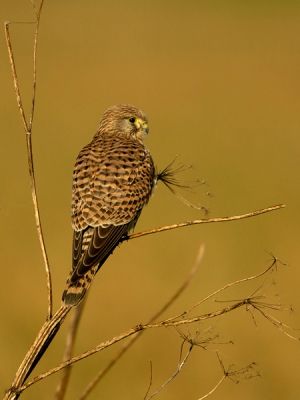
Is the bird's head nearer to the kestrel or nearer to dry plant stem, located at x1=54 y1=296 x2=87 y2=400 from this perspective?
the kestrel

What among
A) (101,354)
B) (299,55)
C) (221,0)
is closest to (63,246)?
(101,354)

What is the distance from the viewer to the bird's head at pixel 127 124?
4648 millimetres

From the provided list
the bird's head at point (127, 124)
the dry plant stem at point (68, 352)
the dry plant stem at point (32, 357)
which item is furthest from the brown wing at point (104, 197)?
the dry plant stem at point (68, 352)

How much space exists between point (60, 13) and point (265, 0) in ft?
40.3

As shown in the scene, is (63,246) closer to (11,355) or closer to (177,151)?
(11,355)

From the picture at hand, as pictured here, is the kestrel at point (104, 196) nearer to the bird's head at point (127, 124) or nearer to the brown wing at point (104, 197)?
the brown wing at point (104, 197)

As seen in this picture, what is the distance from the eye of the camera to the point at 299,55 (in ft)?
88.1

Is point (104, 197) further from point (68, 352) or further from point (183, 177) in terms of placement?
point (183, 177)

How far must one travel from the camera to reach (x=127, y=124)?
467 cm

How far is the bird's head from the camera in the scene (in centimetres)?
465

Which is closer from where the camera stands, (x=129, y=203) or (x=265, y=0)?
(x=129, y=203)

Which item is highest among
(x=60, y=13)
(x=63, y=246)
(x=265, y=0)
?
(x=265, y=0)

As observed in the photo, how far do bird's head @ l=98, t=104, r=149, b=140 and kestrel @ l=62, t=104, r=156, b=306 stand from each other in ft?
1.08

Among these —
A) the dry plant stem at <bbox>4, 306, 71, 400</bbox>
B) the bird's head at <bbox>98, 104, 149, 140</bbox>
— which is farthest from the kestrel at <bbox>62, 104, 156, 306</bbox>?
the dry plant stem at <bbox>4, 306, 71, 400</bbox>
